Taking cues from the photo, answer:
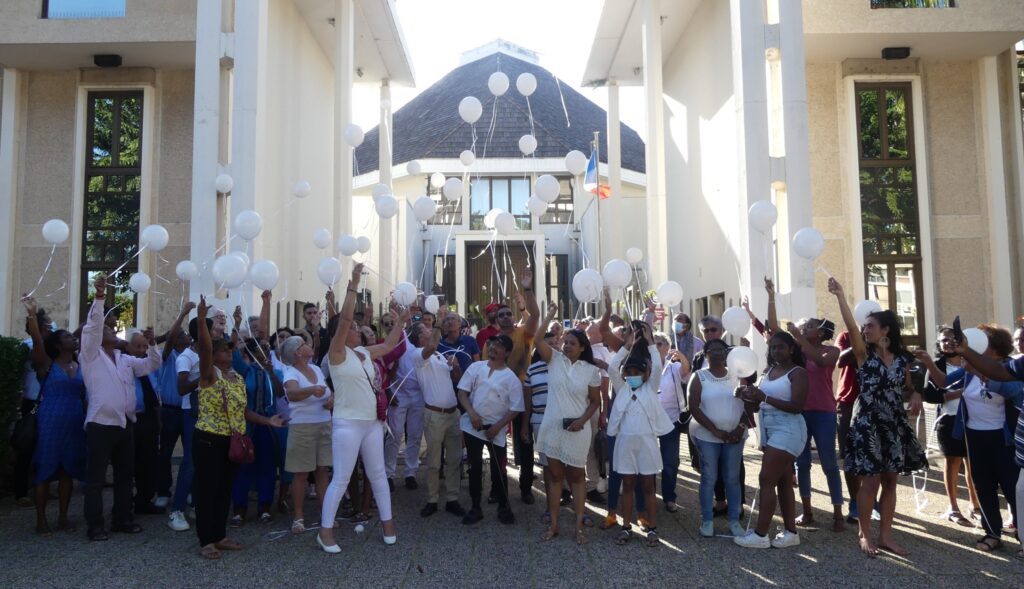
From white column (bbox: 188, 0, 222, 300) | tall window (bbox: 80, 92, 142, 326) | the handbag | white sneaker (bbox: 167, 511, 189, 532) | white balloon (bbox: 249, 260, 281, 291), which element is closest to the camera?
the handbag

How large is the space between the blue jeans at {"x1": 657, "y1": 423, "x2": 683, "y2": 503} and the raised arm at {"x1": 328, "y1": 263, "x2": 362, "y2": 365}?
9.42 feet

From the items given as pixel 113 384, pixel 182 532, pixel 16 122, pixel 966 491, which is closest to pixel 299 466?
pixel 182 532

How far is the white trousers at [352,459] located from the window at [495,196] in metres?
19.8

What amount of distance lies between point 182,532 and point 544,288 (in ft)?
59.6

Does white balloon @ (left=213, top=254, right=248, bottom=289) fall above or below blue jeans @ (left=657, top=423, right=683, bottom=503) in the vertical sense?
above

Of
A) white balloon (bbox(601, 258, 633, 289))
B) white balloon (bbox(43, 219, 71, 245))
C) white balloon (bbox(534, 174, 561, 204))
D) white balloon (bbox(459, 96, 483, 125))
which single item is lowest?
white balloon (bbox(601, 258, 633, 289))

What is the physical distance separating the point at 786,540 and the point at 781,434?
2.68 feet

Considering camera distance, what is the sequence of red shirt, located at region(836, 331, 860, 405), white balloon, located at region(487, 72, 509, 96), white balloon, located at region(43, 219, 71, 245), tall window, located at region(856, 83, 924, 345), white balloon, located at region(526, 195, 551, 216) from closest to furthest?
red shirt, located at region(836, 331, 860, 405) < white balloon, located at region(43, 219, 71, 245) < white balloon, located at region(526, 195, 551, 216) < white balloon, located at region(487, 72, 509, 96) < tall window, located at region(856, 83, 924, 345)

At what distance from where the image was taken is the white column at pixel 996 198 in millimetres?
14656

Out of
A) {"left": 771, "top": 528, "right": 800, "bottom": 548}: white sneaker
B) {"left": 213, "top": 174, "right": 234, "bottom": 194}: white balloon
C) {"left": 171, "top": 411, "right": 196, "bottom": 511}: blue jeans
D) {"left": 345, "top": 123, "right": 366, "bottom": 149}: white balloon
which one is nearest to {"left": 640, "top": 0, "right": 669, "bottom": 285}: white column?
{"left": 345, "top": 123, "right": 366, "bottom": 149}: white balloon

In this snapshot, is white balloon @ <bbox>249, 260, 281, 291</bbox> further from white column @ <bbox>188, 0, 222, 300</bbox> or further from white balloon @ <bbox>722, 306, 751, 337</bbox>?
white column @ <bbox>188, 0, 222, 300</bbox>

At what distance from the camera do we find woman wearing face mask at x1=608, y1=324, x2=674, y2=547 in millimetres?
5902

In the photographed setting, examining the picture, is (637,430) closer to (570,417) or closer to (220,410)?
(570,417)

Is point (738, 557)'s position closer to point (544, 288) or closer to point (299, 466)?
point (299, 466)
